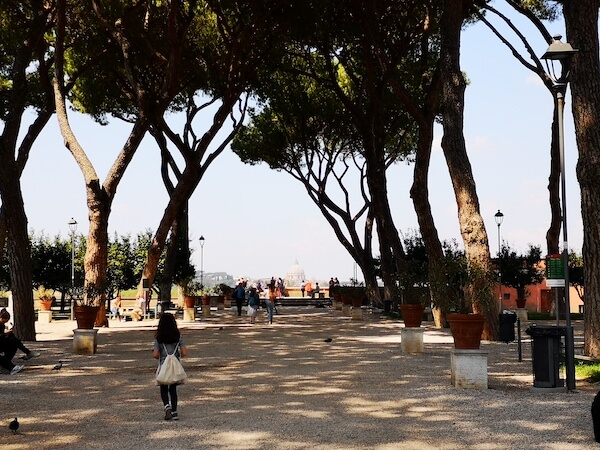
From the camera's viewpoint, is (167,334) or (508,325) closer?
(167,334)

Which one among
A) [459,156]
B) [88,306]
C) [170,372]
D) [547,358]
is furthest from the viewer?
[459,156]

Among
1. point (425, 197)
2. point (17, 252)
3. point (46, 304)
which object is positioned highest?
point (425, 197)

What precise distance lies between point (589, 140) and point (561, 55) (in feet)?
8.32

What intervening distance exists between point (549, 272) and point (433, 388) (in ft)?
7.58

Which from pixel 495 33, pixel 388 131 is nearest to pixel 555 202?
pixel 495 33

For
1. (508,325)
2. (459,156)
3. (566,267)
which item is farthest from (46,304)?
(566,267)

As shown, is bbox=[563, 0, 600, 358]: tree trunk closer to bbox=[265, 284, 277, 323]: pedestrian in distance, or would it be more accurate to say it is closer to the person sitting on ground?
the person sitting on ground

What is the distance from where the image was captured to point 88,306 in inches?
653

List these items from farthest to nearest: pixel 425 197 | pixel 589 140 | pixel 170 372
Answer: pixel 425 197
pixel 589 140
pixel 170 372

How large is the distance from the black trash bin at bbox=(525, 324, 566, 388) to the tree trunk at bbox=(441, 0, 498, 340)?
19.9 feet

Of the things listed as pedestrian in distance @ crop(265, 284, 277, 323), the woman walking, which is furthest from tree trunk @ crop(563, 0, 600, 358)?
pedestrian in distance @ crop(265, 284, 277, 323)

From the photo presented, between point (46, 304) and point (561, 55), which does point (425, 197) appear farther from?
point (46, 304)

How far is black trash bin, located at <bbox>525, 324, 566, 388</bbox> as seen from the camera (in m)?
10.5

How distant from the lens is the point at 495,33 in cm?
2292
